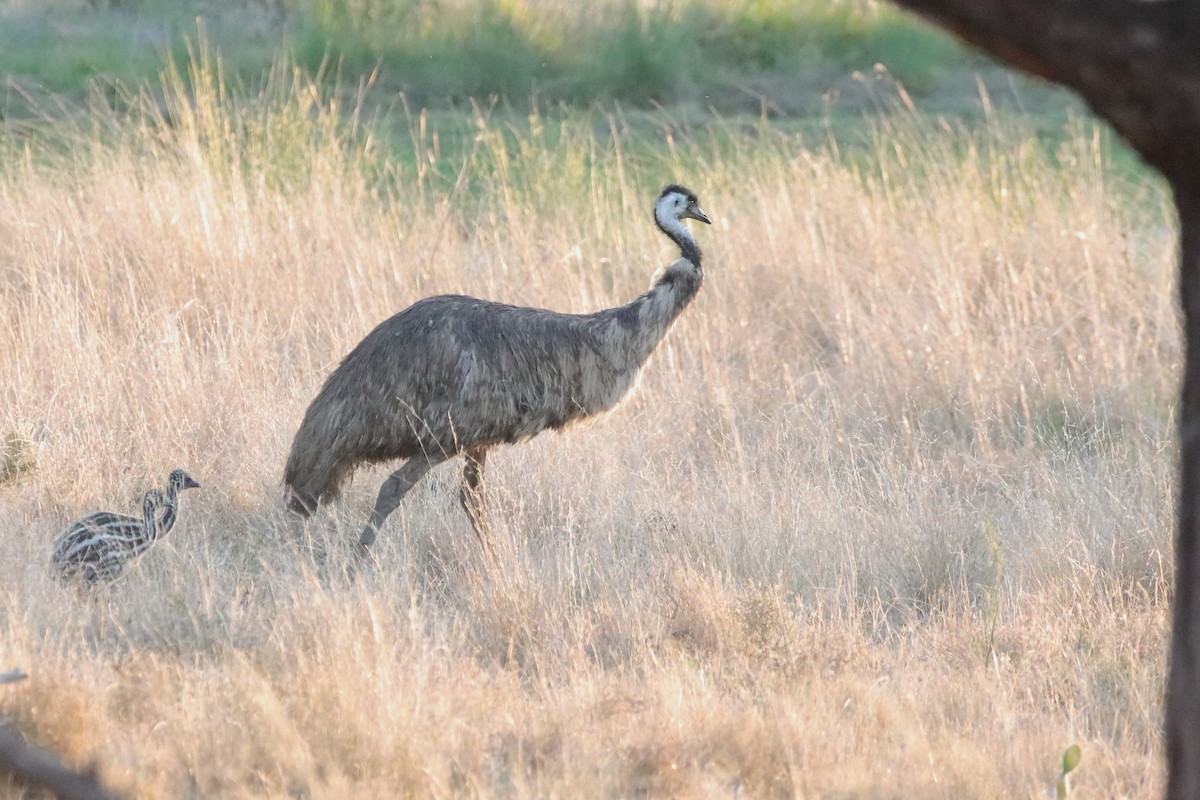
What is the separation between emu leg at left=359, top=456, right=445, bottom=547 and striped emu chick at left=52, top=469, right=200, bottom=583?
2.28 feet

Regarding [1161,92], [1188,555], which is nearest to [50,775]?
[1188,555]

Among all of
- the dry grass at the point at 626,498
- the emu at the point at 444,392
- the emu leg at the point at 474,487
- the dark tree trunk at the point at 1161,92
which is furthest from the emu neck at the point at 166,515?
the dark tree trunk at the point at 1161,92

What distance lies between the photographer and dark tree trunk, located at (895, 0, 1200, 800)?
2199 mm

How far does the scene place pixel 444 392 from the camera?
5438mm

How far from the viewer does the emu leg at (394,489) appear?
5500 millimetres

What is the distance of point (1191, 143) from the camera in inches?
88.2

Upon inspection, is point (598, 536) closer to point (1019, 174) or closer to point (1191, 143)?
point (1191, 143)

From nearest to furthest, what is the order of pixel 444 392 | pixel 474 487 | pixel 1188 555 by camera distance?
pixel 1188 555 < pixel 444 392 < pixel 474 487

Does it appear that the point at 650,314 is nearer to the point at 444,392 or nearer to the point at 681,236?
the point at 681,236

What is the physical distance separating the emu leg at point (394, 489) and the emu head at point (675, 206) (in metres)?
1.47

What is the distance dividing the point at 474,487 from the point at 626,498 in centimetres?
60

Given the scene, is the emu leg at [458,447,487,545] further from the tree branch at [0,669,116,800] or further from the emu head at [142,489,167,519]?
the tree branch at [0,669,116,800]

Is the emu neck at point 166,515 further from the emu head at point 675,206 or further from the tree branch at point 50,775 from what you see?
the tree branch at point 50,775

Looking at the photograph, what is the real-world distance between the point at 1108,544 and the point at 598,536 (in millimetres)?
1805
